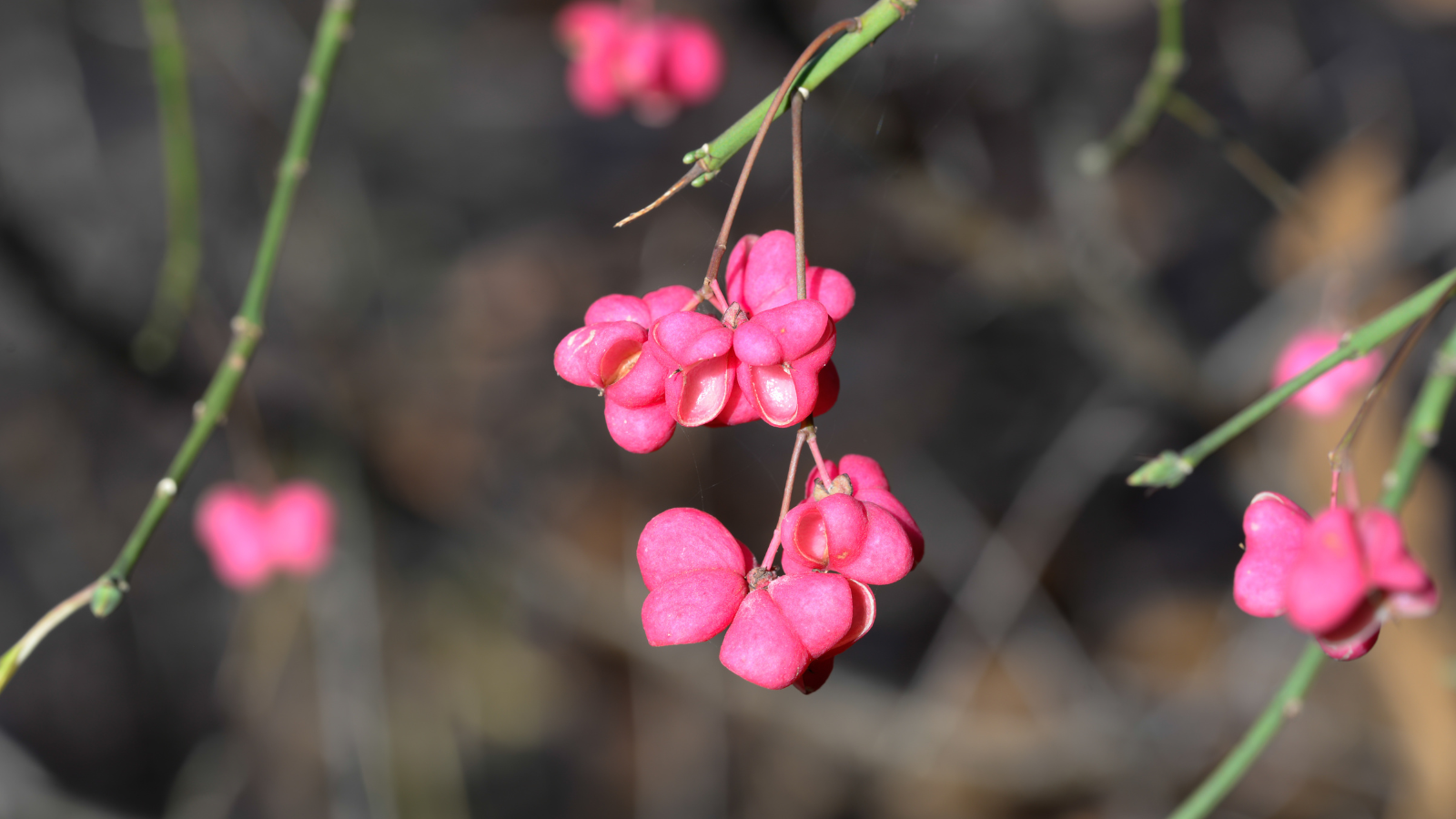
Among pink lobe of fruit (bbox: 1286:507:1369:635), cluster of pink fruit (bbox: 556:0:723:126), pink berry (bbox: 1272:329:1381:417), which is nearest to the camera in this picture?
pink lobe of fruit (bbox: 1286:507:1369:635)

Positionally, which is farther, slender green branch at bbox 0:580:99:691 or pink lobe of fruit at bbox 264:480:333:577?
pink lobe of fruit at bbox 264:480:333:577

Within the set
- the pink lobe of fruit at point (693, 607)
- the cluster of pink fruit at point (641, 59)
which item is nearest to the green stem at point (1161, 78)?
the cluster of pink fruit at point (641, 59)

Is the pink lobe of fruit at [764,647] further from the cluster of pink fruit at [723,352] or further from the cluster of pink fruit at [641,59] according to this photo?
the cluster of pink fruit at [641,59]

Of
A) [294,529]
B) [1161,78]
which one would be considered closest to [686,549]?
[1161,78]

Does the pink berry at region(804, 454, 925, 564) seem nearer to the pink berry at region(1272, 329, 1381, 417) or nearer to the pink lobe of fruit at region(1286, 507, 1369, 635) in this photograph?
the pink lobe of fruit at region(1286, 507, 1369, 635)

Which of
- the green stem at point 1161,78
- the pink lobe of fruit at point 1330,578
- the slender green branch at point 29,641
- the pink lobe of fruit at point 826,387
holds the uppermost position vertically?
the green stem at point 1161,78

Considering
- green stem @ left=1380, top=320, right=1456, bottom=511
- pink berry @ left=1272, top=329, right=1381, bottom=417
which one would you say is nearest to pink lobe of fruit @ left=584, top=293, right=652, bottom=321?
green stem @ left=1380, top=320, right=1456, bottom=511
